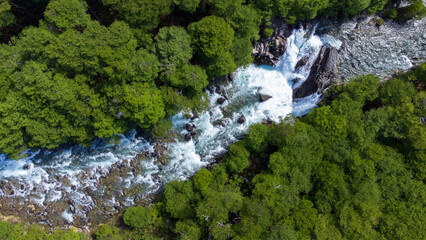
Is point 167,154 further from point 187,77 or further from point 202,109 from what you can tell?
point 187,77

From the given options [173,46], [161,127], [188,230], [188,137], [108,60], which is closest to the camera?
[108,60]

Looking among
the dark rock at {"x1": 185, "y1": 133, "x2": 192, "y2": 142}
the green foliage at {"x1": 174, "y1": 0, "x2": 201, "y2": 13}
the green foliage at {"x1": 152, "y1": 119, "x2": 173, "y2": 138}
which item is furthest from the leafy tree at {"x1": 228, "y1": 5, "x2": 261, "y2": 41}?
the dark rock at {"x1": 185, "y1": 133, "x2": 192, "y2": 142}

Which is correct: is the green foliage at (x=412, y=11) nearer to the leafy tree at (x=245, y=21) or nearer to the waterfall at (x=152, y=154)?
the waterfall at (x=152, y=154)

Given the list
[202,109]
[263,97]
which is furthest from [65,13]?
[263,97]

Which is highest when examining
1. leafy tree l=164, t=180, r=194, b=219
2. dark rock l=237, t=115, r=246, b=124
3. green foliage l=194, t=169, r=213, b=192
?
dark rock l=237, t=115, r=246, b=124

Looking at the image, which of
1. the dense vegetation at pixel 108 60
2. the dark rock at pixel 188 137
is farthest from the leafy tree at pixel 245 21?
the dark rock at pixel 188 137

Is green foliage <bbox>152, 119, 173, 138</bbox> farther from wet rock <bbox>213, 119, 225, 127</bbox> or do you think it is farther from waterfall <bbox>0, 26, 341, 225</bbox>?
wet rock <bbox>213, 119, 225, 127</bbox>
